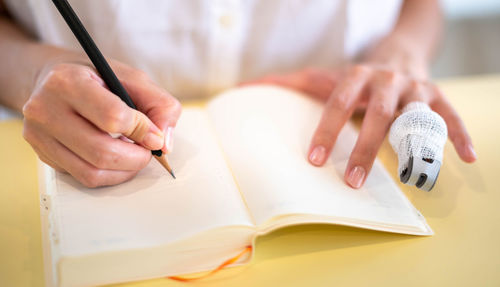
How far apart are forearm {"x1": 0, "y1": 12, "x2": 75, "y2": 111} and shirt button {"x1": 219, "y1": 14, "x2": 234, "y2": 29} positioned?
0.32 meters

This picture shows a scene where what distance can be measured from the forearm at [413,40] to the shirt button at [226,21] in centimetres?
31

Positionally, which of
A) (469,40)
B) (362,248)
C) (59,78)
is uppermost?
(59,78)

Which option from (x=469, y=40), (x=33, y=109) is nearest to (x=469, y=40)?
(x=469, y=40)

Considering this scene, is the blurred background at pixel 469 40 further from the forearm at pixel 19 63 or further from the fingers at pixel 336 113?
the forearm at pixel 19 63

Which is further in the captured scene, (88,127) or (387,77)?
(387,77)

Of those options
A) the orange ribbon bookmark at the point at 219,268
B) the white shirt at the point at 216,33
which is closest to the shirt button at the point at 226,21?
the white shirt at the point at 216,33

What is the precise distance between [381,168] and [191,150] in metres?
0.28

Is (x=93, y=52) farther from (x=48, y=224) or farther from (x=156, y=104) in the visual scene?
(x=48, y=224)

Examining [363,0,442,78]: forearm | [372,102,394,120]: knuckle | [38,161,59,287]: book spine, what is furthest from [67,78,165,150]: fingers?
[363,0,442,78]: forearm

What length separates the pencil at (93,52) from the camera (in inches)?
19.7

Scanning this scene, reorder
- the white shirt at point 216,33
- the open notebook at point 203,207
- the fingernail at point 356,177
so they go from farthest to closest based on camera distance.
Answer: the white shirt at point 216,33, the fingernail at point 356,177, the open notebook at point 203,207

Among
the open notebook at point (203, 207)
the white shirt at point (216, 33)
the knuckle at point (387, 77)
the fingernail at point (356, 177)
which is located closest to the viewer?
the open notebook at point (203, 207)

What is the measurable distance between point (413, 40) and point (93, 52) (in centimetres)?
74

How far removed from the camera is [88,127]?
0.50 m
